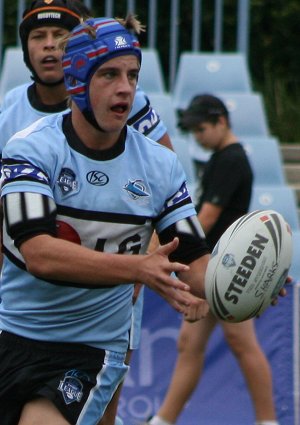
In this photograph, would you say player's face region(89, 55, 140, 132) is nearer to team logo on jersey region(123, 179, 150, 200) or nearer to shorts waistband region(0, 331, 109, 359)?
team logo on jersey region(123, 179, 150, 200)

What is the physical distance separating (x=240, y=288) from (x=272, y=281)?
4.5 inches

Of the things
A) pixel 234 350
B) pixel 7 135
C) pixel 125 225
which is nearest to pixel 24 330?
pixel 125 225

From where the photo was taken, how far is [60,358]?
4.28 m

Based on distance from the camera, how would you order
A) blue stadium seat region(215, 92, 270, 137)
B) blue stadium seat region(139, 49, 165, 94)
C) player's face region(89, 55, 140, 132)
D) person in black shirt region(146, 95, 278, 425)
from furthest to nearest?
1. blue stadium seat region(139, 49, 165, 94)
2. blue stadium seat region(215, 92, 270, 137)
3. person in black shirt region(146, 95, 278, 425)
4. player's face region(89, 55, 140, 132)

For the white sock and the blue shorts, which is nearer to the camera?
the blue shorts

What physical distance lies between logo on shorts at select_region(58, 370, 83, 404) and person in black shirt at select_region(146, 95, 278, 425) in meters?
2.69

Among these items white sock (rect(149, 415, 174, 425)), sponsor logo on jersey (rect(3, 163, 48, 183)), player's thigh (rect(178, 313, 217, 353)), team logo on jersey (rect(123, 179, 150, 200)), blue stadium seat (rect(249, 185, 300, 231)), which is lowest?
white sock (rect(149, 415, 174, 425))

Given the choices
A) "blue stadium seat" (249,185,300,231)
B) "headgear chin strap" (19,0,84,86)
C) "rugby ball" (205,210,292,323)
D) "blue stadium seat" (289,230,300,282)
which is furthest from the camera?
"blue stadium seat" (249,185,300,231)

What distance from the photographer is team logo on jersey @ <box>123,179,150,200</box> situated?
4.22 m

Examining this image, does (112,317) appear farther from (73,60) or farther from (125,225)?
(73,60)

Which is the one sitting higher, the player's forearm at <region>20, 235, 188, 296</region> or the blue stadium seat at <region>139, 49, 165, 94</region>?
the player's forearm at <region>20, 235, 188, 296</region>

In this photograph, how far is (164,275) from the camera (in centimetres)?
371

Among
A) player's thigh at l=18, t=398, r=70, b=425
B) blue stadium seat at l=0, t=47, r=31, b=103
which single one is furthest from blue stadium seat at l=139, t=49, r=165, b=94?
player's thigh at l=18, t=398, r=70, b=425

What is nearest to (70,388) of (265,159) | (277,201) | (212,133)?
(212,133)
